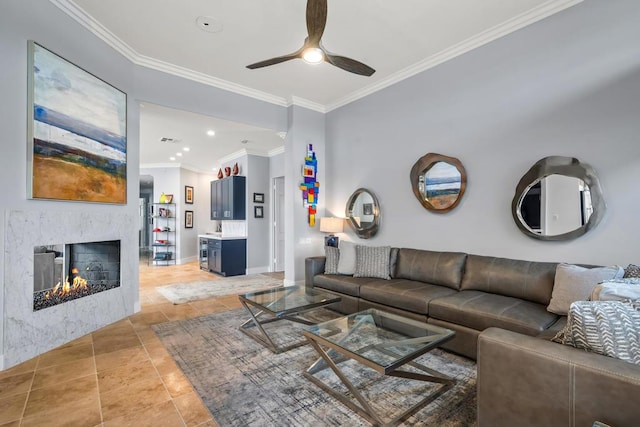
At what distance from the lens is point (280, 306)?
9.14 ft

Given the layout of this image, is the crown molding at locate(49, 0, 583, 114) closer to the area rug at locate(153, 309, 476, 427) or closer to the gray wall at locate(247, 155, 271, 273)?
the gray wall at locate(247, 155, 271, 273)

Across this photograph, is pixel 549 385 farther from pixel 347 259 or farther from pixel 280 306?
pixel 347 259

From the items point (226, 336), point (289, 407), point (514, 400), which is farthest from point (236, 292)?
point (514, 400)

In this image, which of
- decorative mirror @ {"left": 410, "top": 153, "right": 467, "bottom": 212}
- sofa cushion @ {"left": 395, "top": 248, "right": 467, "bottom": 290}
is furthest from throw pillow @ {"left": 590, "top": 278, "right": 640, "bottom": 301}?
decorative mirror @ {"left": 410, "top": 153, "right": 467, "bottom": 212}

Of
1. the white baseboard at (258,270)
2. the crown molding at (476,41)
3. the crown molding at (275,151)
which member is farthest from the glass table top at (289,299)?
the crown molding at (275,151)

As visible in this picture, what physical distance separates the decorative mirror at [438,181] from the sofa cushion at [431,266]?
1.90ft

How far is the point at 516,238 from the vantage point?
9.89 feet

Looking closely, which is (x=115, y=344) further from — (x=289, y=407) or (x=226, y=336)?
(x=289, y=407)

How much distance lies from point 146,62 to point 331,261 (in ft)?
11.3

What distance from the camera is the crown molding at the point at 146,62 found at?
2863mm

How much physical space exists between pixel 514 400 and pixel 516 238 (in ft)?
7.15

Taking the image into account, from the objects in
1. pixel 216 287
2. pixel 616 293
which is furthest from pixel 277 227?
pixel 616 293

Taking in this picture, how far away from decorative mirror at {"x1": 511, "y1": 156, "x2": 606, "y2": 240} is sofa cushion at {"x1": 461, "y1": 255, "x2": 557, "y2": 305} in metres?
0.35

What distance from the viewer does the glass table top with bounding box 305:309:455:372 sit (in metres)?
1.79
